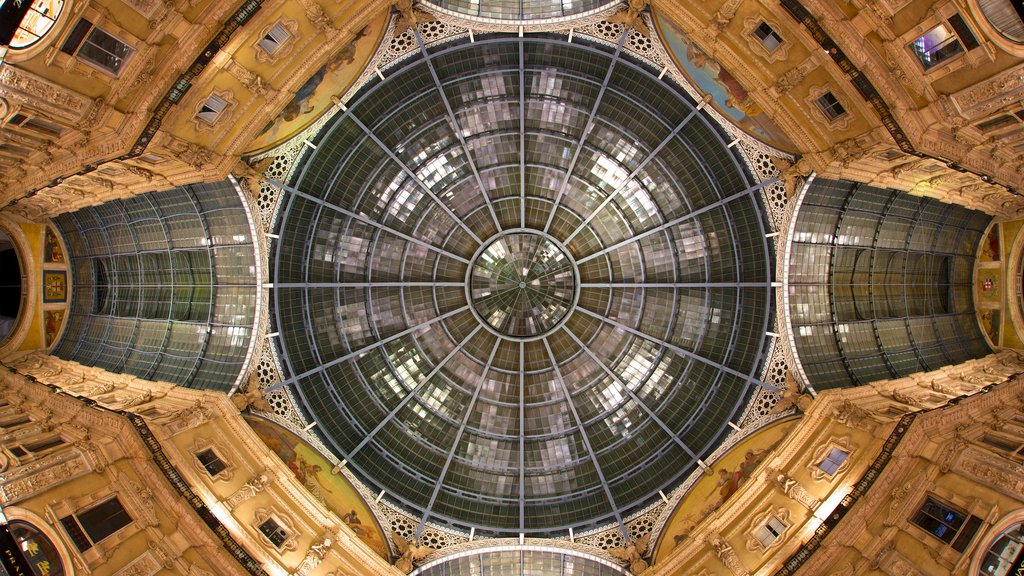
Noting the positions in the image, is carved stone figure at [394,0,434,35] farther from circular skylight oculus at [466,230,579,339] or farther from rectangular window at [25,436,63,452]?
rectangular window at [25,436,63,452]

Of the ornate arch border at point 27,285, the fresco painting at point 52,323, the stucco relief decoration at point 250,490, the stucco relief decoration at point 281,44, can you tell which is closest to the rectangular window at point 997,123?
the stucco relief decoration at point 281,44

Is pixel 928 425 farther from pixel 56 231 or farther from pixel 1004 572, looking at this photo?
pixel 56 231

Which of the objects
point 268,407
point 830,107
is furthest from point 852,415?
point 268,407

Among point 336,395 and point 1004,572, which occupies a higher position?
point 336,395

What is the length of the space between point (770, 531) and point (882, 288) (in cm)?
1426

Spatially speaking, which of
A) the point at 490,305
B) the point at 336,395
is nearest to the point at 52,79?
the point at 336,395

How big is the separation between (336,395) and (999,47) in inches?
1254

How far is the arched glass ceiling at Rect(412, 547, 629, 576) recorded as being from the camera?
91.7 feet

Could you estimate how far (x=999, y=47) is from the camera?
1705 cm

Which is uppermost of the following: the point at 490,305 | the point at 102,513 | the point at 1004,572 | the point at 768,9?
the point at 768,9

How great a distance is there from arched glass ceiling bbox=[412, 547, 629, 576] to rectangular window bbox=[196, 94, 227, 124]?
24.1 metres

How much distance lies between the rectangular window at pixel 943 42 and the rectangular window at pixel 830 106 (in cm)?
299

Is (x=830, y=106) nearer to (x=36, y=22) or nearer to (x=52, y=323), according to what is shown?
(x=36, y=22)

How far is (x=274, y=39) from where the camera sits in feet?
72.5
